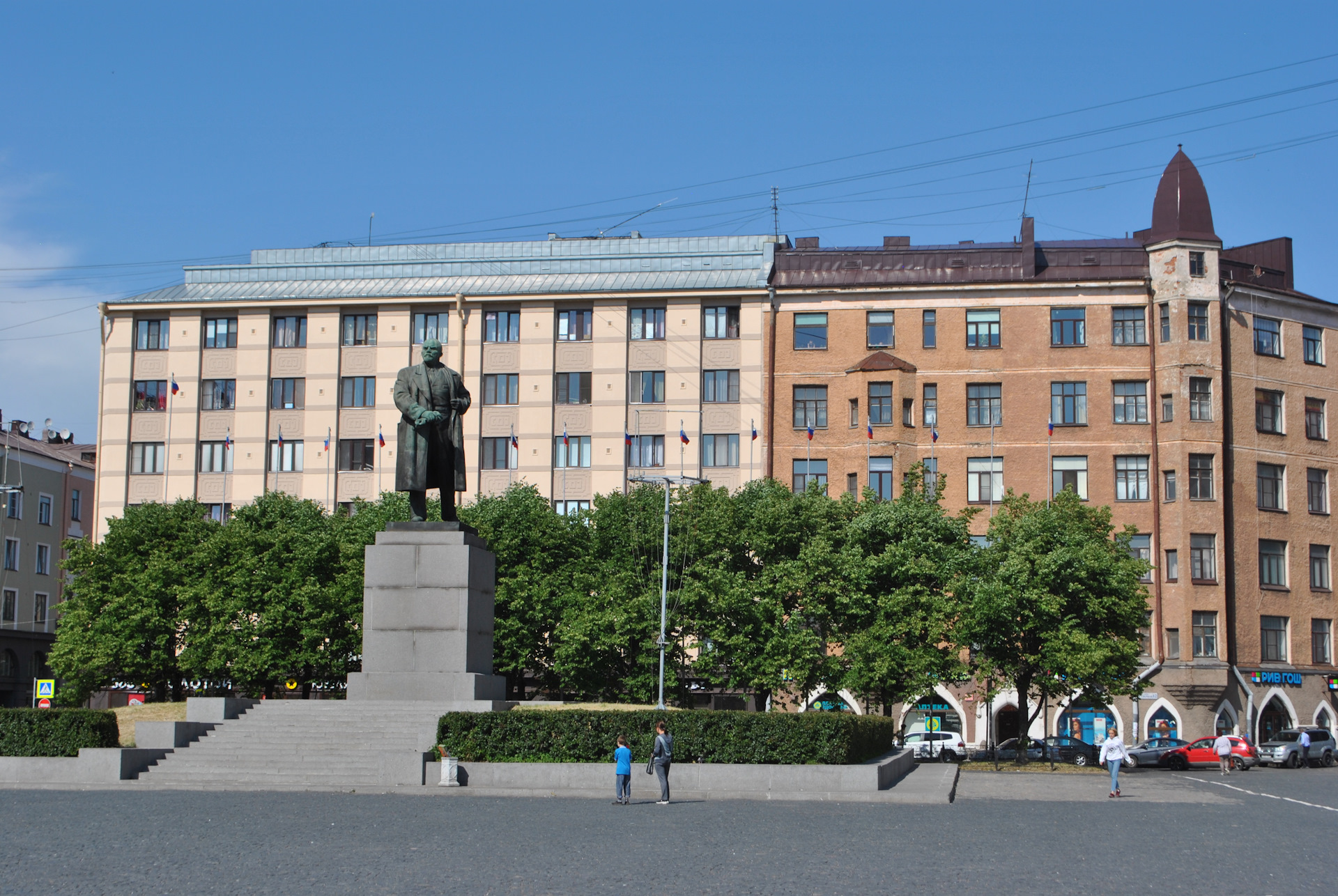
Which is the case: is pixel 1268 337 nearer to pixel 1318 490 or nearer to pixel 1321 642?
pixel 1318 490

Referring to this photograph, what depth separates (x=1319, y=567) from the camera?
6756 cm

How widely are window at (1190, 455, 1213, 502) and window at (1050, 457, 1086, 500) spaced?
4.52 m

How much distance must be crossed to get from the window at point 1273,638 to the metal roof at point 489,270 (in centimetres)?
2700

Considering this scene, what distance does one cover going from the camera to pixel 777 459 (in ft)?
221

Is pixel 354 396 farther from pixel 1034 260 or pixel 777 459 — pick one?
pixel 1034 260

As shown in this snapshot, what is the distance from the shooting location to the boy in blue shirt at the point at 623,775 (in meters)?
26.8

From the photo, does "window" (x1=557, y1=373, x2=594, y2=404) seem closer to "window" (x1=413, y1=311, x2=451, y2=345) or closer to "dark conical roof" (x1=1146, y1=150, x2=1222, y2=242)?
"window" (x1=413, y1=311, x2=451, y2=345)

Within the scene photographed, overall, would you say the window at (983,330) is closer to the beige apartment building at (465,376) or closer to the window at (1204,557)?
the beige apartment building at (465,376)

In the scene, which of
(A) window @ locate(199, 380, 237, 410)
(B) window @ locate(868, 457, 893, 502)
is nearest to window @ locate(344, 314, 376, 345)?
(A) window @ locate(199, 380, 237, 410)

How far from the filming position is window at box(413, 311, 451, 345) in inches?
2756

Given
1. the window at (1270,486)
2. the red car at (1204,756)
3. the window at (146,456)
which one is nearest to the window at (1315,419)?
the window at (1270,486)

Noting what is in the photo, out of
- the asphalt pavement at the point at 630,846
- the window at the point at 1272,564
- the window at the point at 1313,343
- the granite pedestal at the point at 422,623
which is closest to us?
the asphalt pavement at the point at 630,846

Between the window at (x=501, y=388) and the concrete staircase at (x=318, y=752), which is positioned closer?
the concrete staircase at (x=318, y=752)

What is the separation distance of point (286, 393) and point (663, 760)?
47.8 metres
